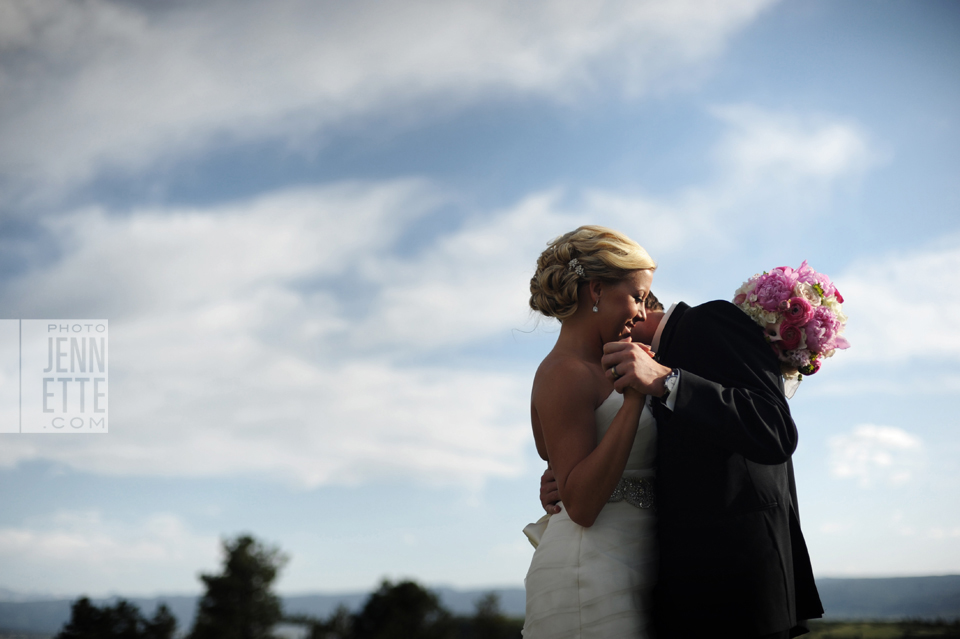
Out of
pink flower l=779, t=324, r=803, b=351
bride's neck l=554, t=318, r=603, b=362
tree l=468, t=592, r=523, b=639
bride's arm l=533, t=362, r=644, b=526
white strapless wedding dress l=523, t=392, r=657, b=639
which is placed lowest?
tree l=468, t=592, r=523, b=639

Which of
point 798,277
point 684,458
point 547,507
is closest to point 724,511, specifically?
point 684,458

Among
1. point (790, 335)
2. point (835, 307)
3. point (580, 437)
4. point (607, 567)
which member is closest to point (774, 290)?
point (790, 335)

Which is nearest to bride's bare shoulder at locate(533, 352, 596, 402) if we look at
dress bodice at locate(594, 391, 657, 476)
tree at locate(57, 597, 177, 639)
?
dress bodice at locate(594, 391, 657, 476)

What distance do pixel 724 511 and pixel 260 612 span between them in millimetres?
67798

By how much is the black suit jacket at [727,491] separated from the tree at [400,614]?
5997 centimetres

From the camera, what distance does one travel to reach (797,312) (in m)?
4.53

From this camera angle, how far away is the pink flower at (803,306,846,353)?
4535 millimetres

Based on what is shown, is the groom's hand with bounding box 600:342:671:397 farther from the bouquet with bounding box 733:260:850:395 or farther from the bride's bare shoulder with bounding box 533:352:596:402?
the bouquet with bounding box 733:260:850:395

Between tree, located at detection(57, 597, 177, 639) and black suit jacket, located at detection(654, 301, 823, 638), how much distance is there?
69.8m

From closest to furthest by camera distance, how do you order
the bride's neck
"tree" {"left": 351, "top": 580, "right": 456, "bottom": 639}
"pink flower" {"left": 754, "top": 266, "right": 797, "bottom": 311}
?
1. "pink flower" {"left": 754, "top": 266, "right": 797, "bottom": 311}
2. the bride's neck
3. "tree" {"left": 351, "top": 580, "right": 456, "bottom": 639}

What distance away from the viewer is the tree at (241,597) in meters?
62.4

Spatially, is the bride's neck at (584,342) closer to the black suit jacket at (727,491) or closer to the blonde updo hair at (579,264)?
the blonde updo hair at (579,264)

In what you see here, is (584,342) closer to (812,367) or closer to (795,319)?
(795,319)

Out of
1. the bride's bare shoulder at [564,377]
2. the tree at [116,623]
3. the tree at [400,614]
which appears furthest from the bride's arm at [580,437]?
the tree at [116,623]
